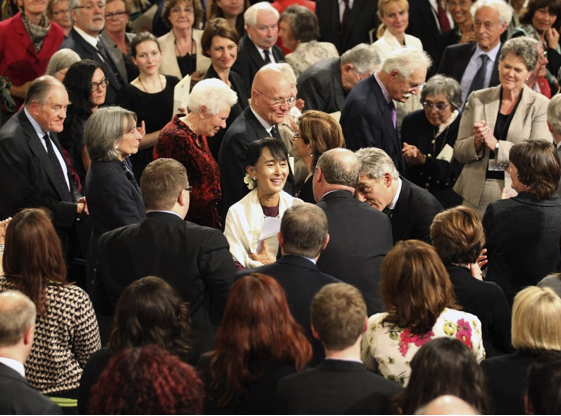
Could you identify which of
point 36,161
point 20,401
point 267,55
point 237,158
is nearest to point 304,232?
point 20,401

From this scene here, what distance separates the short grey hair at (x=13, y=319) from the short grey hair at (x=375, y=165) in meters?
2.30

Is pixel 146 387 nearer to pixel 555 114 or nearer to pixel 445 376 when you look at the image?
pixel 445 376

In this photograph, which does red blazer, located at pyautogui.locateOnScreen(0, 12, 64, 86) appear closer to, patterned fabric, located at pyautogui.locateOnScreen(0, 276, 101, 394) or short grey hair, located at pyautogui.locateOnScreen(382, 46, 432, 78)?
short grey hair, located at pyautogui.locateOnScreen(382, 46, 432, 78)

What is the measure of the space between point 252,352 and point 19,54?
5033 mm

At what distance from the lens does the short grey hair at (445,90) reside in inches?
280

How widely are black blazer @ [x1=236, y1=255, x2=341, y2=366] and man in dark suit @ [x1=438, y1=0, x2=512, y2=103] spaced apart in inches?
155

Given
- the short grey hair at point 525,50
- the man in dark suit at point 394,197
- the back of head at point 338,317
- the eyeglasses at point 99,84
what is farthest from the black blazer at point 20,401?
the short grey hair at point 525,50

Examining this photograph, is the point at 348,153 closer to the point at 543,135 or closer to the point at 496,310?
the point at 496,310

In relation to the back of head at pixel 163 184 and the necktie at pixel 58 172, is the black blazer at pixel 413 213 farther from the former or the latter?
the necktie at pixel 58 172

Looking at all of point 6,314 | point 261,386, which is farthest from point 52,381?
point 261,386

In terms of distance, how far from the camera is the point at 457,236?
14.8 ft

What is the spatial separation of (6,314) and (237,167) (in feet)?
8.69

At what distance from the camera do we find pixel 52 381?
4461 millimetres

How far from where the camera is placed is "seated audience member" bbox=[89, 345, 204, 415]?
311 centimetres
